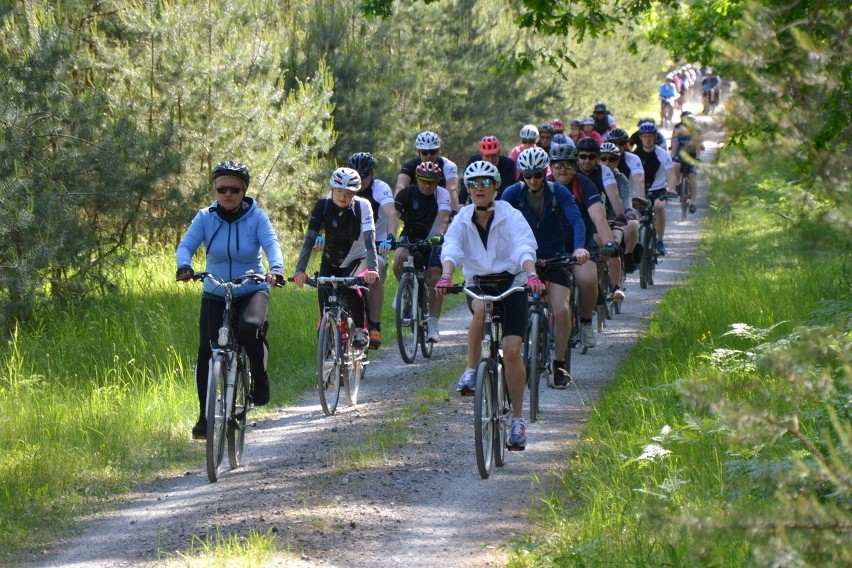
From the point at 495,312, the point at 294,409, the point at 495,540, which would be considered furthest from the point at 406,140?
the point at 495,540

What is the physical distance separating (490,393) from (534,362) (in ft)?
5.20

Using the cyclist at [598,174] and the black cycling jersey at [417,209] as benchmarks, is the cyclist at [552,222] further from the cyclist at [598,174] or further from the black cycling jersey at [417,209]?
the black cycling jersey at [417,209]

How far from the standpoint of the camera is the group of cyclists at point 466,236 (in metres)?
8.63

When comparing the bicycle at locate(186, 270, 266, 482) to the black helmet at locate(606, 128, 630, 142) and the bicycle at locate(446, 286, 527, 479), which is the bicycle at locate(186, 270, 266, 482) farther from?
the black helmet at locate(606, 128, 630, 142)

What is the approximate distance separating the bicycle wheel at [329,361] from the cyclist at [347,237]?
38 centimetres

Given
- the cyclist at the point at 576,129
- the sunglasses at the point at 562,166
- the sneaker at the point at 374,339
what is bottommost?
the sneaker at the point at 374,339

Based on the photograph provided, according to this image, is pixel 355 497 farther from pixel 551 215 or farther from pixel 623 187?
pixel 623 187

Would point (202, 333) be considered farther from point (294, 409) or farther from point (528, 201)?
point (528, 201)

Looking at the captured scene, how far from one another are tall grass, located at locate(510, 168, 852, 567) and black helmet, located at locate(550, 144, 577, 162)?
201 centimetres

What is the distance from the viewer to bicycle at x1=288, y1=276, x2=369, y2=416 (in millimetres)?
10445

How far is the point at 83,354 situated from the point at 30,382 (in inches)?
48.3

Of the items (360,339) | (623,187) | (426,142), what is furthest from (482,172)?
(623,187)

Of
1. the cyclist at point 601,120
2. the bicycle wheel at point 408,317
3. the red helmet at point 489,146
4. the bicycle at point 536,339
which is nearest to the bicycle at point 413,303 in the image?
the bicycle wheel at point 408,317

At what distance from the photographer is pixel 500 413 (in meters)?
8.62
